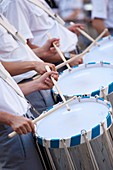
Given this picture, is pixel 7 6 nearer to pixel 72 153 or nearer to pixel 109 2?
pixel 72 153

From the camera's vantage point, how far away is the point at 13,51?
1.80 metres

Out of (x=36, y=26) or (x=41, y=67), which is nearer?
(x=41, y=67)

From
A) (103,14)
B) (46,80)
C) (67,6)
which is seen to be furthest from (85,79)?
(67,6)

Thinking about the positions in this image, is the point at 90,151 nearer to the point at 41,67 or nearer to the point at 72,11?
the point at 41,67

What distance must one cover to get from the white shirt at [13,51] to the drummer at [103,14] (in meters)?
1.12

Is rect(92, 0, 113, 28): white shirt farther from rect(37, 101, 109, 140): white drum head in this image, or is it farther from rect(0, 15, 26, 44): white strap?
rect(37, 101, 109, 140): white drum head

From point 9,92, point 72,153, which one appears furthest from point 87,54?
point 72,153

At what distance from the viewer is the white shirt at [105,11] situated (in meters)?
2.85

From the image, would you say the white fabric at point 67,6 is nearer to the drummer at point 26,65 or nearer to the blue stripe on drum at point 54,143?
the drummer at point 26,65

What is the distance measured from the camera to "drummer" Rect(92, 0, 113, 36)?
2852mm

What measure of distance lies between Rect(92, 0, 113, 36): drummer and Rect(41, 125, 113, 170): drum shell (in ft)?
5.27

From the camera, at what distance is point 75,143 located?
4.20ft

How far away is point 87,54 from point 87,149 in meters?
0.80

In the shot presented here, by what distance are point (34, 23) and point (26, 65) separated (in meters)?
0.40
